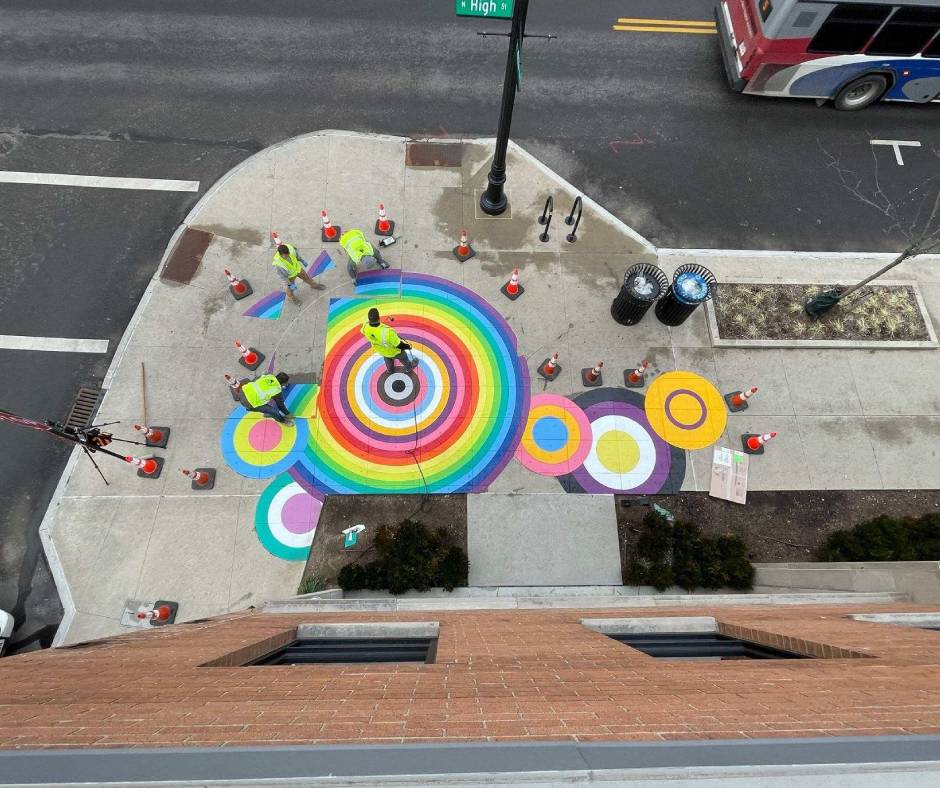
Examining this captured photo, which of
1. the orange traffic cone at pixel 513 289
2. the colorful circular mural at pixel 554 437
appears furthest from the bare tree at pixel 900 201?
the colorful circular mural at pixel 554 437

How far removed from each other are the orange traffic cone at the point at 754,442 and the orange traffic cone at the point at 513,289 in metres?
5.61

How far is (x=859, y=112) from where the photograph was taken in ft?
→ 47.7

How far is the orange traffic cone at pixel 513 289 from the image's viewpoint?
11.9 m

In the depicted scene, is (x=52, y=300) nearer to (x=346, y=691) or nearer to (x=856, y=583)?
(x=346, y=691)

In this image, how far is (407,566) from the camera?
31.0ft

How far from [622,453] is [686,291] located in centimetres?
353

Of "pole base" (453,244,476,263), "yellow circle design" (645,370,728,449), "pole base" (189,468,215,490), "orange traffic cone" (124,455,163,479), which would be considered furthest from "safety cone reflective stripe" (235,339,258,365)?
"yellow circle design" (645,370,728,449)

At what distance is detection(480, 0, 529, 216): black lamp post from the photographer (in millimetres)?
8211

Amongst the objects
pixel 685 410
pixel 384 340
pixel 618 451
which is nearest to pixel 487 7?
pixel 384 340

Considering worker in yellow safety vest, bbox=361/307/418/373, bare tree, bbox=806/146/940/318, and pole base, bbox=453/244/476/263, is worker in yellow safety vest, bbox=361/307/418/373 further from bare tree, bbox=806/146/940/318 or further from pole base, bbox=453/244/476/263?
bare tree, bbox=806/146/940/318

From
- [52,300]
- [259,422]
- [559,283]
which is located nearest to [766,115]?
[559,283]

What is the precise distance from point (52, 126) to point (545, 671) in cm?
1658

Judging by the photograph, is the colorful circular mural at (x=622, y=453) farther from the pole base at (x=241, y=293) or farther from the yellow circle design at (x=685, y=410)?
the pole base at (x=241, y=293)

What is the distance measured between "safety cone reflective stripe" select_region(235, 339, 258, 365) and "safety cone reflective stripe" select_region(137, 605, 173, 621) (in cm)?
478
